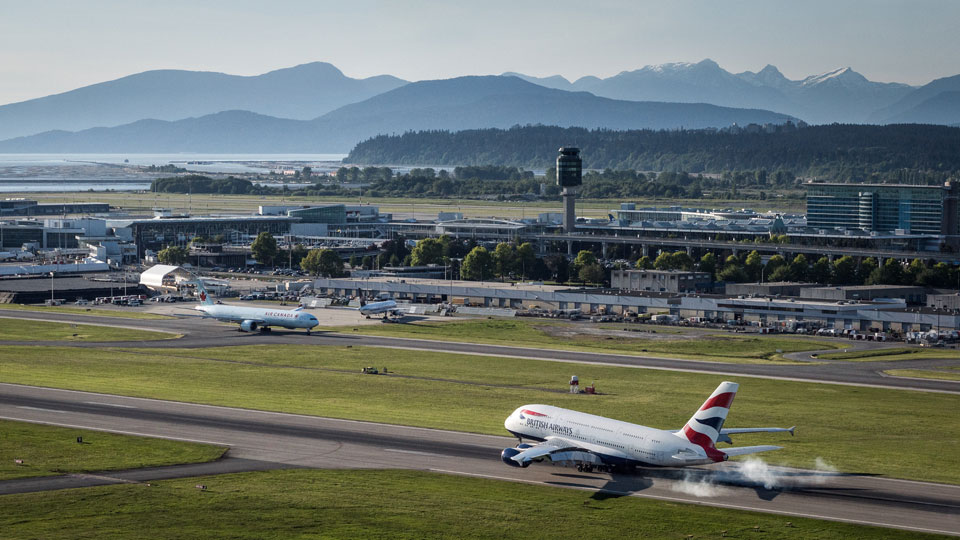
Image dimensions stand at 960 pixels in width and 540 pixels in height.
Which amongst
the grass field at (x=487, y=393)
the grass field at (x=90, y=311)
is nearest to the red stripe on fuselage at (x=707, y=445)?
the grass field at (x=487, y=393)

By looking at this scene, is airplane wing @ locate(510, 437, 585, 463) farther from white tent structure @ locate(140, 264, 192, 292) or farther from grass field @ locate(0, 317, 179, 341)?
white tent structure @ locate(140, 264, 192, 292)

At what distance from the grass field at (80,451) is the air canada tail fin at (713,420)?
29.4 meters

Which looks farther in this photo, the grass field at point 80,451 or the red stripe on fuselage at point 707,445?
the grass field at point 80,451

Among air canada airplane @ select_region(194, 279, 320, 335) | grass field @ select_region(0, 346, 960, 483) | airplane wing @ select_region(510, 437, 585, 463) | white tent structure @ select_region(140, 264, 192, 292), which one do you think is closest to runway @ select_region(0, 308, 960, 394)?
air canada airplane @ select_region(194, 279, 320, 335)

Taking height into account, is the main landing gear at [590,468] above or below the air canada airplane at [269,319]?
below

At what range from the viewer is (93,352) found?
11775cm

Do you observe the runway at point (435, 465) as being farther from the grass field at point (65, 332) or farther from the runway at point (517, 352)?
the grass field at point (65, 332)

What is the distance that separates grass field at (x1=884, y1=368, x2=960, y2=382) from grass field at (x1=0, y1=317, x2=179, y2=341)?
3262 inches

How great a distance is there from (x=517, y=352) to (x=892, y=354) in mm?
43158

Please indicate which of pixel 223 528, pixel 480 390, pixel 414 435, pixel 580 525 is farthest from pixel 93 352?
pixel 580 525

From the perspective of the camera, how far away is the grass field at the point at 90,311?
156m

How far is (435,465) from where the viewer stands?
66.6 metres

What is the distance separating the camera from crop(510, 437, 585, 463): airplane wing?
63.4 metres

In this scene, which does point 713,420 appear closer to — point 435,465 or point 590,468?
point 590,468
